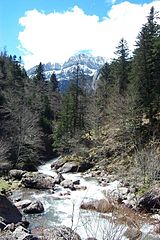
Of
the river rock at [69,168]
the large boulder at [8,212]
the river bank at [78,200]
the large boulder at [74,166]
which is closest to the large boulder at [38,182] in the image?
the river bank at [78,200]

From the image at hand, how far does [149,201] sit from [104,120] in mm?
34501

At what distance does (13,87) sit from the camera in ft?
237

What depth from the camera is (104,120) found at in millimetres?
60438

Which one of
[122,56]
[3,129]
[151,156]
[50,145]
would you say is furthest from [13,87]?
[151,156]

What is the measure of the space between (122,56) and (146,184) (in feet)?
114

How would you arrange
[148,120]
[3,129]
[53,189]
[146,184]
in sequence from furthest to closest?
1. [3,129]
2. [148,120]
3. [53,189]
4. [146,184]

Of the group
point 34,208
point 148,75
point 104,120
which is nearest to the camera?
point 34,208

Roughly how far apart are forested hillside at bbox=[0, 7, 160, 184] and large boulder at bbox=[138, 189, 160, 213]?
11028 millimetres

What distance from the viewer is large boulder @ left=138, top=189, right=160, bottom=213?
26125 mm

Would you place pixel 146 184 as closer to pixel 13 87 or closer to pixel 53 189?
pixel 53 189

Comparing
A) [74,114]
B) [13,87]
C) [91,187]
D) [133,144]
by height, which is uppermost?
[13,87]

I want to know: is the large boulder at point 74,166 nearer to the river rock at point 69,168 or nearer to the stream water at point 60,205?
the river rock at point 69,168

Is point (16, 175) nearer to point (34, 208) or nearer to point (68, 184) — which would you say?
point (68, 184)

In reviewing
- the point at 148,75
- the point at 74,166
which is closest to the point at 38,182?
the point at 74,166
